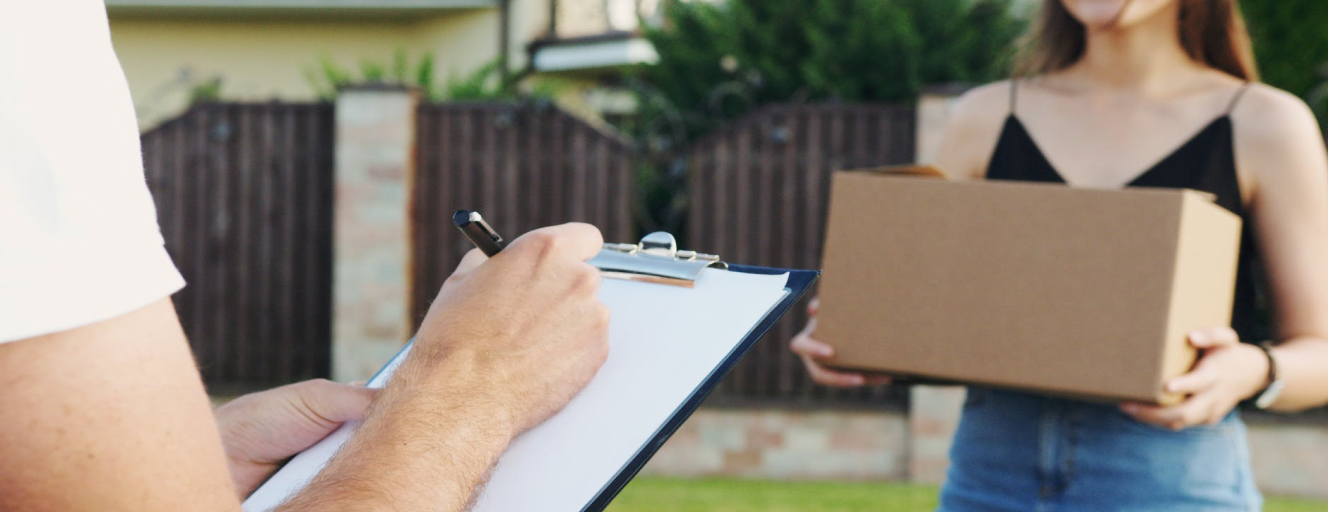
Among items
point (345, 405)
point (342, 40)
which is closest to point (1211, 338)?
point (345, 405)

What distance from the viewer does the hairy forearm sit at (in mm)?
819

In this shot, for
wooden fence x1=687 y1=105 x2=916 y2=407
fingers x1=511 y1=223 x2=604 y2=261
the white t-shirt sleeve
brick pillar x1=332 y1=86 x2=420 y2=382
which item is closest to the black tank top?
fingers x1=511 y1=223 x2=604 y2=261

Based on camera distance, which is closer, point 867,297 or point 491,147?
point 867,297

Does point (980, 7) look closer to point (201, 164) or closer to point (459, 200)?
point (459, 200)

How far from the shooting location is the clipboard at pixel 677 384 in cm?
93

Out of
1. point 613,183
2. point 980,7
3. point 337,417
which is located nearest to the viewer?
point 337,417

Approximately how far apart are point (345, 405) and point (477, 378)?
0.77ft

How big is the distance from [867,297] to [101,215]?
114 cm

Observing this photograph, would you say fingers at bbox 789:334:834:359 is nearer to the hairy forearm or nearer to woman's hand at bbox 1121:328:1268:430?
woman's hand at bbox 1121:328:1268:430

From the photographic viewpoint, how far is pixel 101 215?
2.10ft

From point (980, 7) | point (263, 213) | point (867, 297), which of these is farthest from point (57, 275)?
point (980, 7)

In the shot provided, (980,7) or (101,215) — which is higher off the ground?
(980,7)

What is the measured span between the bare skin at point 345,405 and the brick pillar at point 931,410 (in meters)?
5.43

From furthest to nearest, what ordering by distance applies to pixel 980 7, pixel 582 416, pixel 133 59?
→ pixel 133 59 → pixel 980 7 → pixel 582 416
